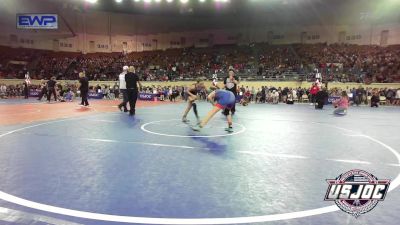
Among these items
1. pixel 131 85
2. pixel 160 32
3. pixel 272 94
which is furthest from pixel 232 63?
pixel 131 85

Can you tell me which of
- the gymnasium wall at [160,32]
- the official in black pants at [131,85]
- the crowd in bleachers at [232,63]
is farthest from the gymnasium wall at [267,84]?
the official in black pants at [131,85]

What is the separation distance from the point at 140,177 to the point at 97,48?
141 feet

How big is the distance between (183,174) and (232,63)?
32.3 metres

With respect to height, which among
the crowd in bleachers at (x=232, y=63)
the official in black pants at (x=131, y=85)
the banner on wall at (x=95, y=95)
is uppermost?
the crowd in bleachers at (x=232, y=63)

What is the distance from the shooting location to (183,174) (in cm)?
455

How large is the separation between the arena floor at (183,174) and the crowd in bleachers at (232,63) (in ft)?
69.0

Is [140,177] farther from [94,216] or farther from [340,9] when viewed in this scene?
[340,9]

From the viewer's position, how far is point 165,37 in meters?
45.0

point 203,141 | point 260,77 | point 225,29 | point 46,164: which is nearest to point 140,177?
point 46,164

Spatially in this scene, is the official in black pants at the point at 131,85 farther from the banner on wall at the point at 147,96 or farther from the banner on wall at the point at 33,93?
the banner on wall at the point at 33,93

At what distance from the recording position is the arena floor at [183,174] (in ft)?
10.4

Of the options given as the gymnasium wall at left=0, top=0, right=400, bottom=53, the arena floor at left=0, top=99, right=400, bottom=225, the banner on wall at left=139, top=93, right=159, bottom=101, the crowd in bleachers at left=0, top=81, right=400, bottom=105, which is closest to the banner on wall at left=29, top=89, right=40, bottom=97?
the crowd in bleachers at left=0, top=81, right=400, bottom=105

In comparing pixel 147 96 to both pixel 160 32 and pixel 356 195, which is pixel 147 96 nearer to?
pixel 160 32

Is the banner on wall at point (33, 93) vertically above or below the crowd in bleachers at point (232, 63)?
below
